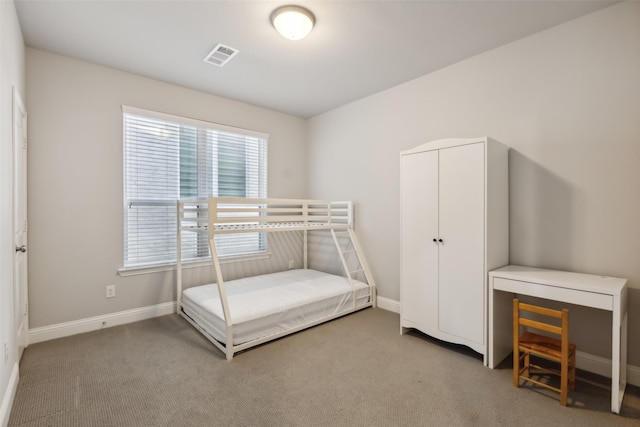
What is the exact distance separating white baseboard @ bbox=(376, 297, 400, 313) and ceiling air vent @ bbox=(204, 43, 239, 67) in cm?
303

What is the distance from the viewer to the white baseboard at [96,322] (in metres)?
2.73

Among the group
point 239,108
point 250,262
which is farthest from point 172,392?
point 239,108

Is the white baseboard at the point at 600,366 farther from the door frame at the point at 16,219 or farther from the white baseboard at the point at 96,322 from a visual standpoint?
the door frame at the point at 16,219

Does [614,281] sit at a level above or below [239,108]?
below

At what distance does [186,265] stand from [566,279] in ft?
11.7

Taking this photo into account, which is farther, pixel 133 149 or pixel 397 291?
pixel 397 291

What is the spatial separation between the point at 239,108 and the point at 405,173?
94.8 inches

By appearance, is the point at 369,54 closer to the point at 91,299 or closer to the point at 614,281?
the point at 614,281

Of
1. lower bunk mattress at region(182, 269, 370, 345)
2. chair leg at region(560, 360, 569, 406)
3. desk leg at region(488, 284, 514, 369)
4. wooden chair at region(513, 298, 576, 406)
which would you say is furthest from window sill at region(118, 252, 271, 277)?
chair leg at region(560, 360, 569, 406)

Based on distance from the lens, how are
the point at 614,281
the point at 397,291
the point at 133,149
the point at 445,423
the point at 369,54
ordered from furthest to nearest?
the point at 397,291 < the point at 133,149 < the point at 369,54 < the point at 614,281 < the point at 445,423

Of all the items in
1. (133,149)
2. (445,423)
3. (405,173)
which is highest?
(133,149)

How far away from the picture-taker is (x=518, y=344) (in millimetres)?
2096

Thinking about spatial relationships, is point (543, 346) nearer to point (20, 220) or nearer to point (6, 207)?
point (6, 207)

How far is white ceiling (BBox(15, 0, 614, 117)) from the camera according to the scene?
2.16m
